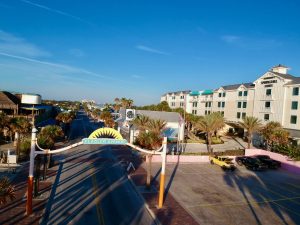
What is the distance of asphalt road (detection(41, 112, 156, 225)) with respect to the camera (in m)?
18.9

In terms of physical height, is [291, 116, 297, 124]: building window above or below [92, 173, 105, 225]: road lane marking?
above

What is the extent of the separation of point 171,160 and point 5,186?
90.4 ft

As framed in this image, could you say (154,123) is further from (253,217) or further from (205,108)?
(205,108)

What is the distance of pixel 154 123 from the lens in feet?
140

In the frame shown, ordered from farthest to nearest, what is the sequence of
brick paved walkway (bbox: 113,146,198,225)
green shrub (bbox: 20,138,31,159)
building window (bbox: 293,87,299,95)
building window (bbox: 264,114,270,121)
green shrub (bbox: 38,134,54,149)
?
building window (bbox: 264,114,270,121) < building window (bbox: 293,87,299,95) < green shrub (bbox: 20,138,31,159) < green shrub (bbox: 38,134,54,149) < brick paved walkway (bbox: 113,146,198,225)

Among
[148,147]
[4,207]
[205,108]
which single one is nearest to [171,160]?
[148,147]

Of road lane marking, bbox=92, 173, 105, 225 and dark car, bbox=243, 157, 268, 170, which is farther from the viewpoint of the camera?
dark car, bbox=243, 157, 268, 170

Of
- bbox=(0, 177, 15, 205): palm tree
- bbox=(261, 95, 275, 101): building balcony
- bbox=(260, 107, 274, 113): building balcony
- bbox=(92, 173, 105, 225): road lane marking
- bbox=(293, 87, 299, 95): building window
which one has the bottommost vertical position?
bbox=(92, 173, 105, 225): road lane marking

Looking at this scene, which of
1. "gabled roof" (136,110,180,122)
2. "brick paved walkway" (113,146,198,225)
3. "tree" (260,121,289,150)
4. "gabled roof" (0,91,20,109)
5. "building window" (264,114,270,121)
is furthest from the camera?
"gabled roof" (136,110,180,122)

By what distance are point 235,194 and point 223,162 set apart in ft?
39.2

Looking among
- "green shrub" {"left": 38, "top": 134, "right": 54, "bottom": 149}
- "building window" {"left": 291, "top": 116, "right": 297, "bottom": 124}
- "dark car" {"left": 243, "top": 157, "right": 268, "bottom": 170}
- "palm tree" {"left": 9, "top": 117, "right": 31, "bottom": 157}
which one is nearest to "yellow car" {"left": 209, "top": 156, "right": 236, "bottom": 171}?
"dark car" {"left": 243, "top": 157, "right": 268, "bottom": 170}

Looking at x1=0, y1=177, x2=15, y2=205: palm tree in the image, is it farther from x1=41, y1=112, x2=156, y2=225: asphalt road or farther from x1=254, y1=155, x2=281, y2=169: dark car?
x1=254, y1=155, x2=281, y2=169: dark car

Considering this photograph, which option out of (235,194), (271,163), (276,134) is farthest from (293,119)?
(235,194)

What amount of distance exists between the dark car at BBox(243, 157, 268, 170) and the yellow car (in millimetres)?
2385
